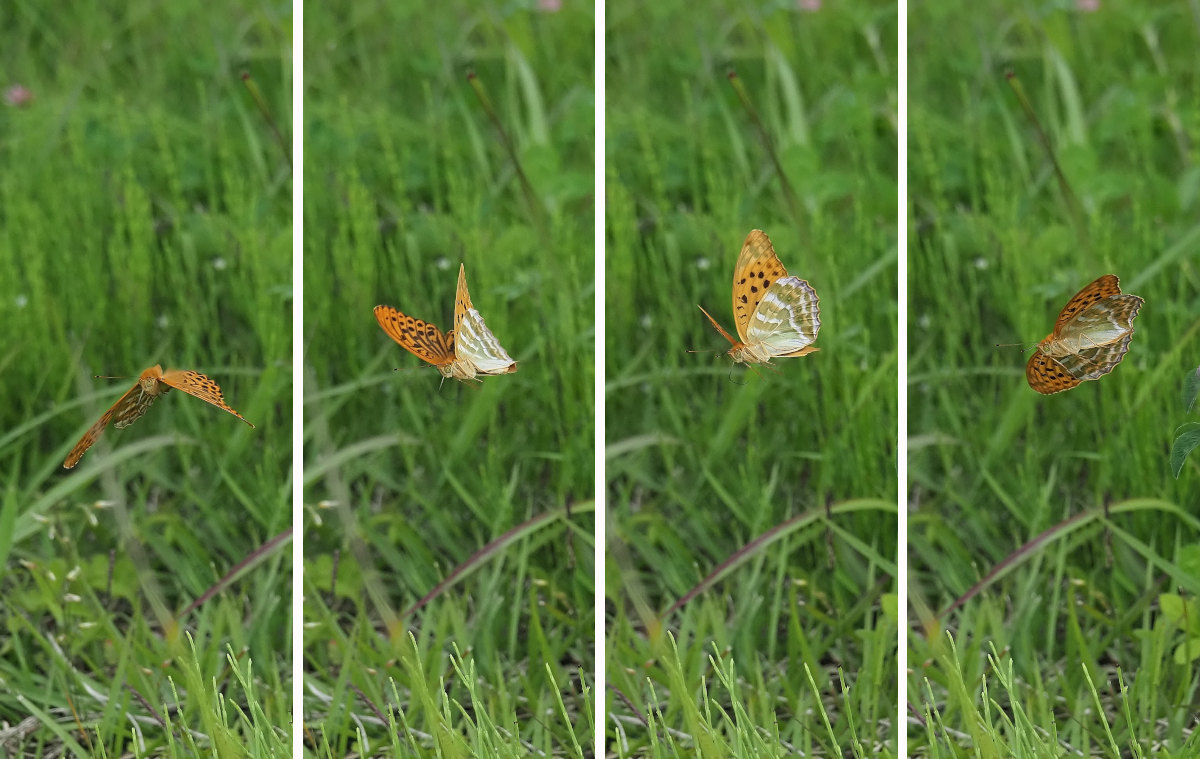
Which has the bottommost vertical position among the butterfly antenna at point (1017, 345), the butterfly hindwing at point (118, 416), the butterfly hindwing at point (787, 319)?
the butterfly hindwing at point (118, 416)

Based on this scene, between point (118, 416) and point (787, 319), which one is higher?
point (787, 319)

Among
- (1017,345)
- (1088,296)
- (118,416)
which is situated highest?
(1088,296)

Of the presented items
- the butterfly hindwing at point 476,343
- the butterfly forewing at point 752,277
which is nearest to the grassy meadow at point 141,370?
the butterfly hindwing at point 476,343

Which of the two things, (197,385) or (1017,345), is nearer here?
(197,385)

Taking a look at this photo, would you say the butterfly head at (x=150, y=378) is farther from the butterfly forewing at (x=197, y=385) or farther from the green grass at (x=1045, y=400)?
the green grass at (x=1045, y=400)


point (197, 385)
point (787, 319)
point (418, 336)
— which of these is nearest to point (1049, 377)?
point (787, 319)

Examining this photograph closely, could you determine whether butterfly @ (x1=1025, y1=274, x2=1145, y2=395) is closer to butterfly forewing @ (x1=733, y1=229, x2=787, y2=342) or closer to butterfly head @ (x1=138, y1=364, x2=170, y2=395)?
butterfly forewing @ (x1=733, y1=229, x2=787, y2=342)

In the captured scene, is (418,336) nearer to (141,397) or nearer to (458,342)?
(458,342)
